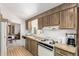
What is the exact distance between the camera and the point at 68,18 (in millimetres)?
2455

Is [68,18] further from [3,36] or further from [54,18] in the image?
[3,36]

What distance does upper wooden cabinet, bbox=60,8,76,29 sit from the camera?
7.45ft

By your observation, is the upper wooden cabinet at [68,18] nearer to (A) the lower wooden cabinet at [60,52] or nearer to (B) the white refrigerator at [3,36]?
(A) the lower wooden cabinet at [60,52]

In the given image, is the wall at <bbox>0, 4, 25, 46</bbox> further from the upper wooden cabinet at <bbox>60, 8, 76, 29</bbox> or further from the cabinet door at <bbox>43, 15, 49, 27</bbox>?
the upper wooden cabinet at <bbox>60, 8, 76, 29</bbox>

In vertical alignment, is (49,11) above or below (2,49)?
above

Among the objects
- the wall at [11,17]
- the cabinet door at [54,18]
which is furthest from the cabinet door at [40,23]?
the wall at [11,17]

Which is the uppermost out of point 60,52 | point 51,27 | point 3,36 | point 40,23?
point 40,23

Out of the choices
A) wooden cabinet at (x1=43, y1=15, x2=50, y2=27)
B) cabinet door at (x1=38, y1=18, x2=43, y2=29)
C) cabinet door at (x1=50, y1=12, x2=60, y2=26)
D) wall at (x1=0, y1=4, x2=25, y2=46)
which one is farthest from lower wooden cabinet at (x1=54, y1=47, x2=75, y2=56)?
cabinet door at (x1=38, y1=18, x2=43, y2=29)

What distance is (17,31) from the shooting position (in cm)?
274

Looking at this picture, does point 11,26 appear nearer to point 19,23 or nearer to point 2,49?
point 19,23

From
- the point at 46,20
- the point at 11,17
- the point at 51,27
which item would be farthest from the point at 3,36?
the point at 46,20

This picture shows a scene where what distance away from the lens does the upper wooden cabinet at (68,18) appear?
2.27 m

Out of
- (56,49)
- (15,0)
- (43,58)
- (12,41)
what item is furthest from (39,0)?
(12,41)

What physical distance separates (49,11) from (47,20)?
0.34 m
